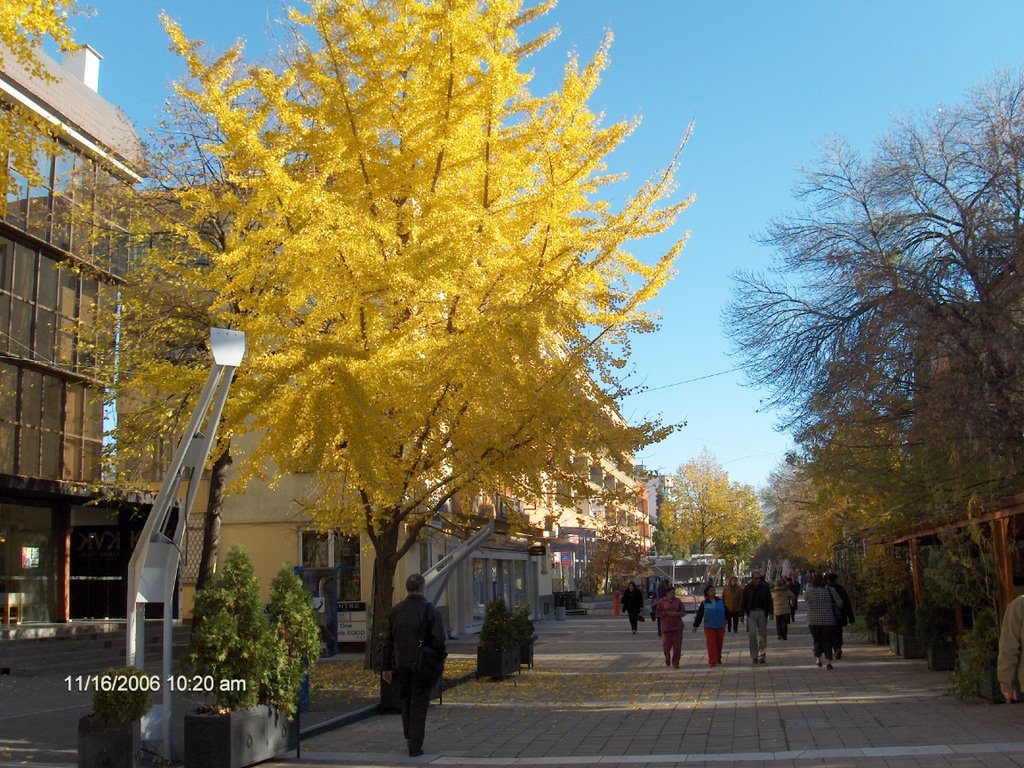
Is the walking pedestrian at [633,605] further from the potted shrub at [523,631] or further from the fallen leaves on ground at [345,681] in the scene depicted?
the potted shrub at [523,631]

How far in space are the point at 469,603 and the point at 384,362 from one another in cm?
2108

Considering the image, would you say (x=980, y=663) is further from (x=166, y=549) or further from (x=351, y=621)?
(x=351, y=621)

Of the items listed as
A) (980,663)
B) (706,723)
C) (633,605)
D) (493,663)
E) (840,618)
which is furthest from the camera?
(633,605)

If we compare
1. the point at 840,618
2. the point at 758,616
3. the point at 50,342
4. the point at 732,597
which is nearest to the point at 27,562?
the point at 50,342

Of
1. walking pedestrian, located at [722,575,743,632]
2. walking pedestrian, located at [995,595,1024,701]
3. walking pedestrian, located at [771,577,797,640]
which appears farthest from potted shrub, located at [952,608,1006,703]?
walking pedestrian, located at [722,575,743,632]

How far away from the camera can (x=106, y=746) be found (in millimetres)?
7680

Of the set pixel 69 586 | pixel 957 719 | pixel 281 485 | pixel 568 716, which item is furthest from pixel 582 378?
pixel 69 586

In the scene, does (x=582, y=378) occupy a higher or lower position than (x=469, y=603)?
higher

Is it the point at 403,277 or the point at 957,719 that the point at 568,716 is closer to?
the point at 957,719

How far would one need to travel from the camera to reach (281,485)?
2555 centimetres

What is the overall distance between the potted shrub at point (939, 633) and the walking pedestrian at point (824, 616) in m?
1.67

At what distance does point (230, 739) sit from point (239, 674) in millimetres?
551

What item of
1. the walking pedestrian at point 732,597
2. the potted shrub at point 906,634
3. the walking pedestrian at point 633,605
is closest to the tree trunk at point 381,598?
the potted shrub at point 906,634

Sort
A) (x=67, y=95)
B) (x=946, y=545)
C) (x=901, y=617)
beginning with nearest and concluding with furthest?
1. (x=946, y=545)
2. (x=901, y=617)
3. (x=67, y=95)
